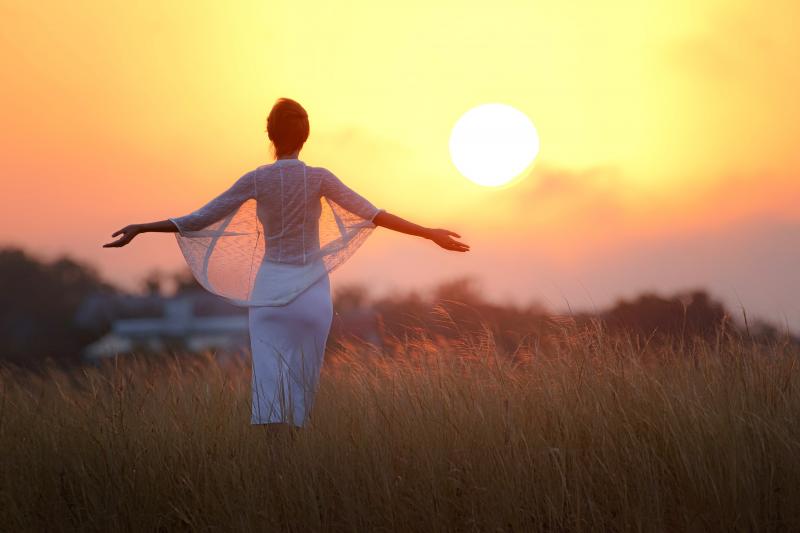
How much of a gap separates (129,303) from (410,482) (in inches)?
2035

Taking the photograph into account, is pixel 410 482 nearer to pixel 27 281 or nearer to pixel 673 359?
pixel 673 359

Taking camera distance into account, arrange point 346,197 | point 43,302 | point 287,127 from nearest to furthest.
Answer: point 287,127 → point 346,197 → point 43,302

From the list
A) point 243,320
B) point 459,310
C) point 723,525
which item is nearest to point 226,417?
point 459,310

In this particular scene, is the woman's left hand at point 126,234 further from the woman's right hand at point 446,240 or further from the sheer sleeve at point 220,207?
the woman's right hand at point 446,240

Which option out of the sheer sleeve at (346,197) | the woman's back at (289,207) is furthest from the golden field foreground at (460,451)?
the sheer sleeve at (346,197)

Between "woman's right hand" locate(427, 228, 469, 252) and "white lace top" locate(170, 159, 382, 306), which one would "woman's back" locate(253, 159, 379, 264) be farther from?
"woman's right hand" locate(427, 228, 469, 252)

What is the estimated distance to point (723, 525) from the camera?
4.70 metres

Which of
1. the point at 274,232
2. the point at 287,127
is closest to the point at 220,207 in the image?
the point at 274,232

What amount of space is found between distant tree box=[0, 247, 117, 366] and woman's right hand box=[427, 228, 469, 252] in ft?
142

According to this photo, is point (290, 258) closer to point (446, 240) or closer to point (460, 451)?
point (446, 240)

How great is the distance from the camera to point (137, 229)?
6453mm

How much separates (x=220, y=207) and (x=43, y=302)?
48808 mm

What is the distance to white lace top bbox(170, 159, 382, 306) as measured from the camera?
6.31m

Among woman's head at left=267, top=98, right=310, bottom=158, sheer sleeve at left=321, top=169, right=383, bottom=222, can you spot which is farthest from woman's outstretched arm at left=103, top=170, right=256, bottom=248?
sheer sleeve at left=321, top=169, right=383, bottom=222
